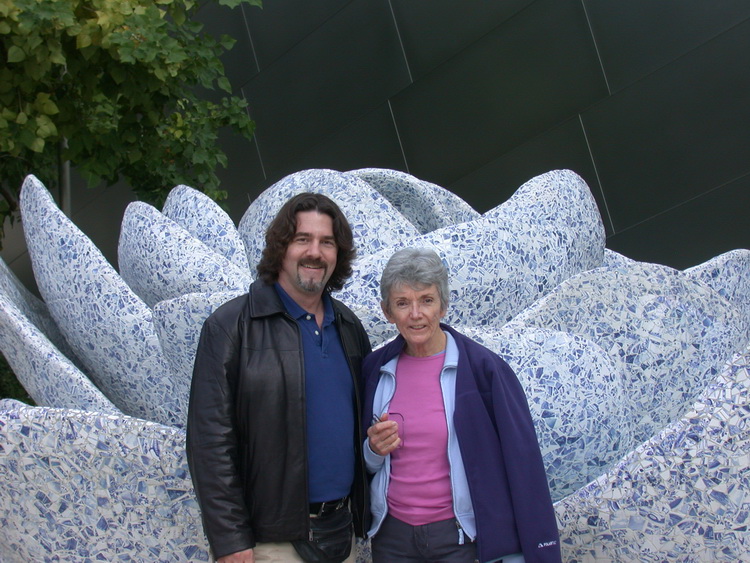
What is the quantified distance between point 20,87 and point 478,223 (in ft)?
13.6

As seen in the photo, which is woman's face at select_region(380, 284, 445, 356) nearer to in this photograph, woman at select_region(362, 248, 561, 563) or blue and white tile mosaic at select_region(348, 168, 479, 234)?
woman at select_region(362, 248, 561, 563)

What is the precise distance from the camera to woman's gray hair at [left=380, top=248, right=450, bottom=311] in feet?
8.50

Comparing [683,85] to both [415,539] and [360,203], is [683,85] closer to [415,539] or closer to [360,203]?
[360,203]

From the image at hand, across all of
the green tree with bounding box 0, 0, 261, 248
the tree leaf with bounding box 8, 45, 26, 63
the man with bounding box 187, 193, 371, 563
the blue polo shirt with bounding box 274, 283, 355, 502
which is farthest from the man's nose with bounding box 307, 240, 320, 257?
the tree leaf with bounding box 8, 45, 26, 63

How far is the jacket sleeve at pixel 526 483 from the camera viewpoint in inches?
93.9

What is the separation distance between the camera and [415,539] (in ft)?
8.05

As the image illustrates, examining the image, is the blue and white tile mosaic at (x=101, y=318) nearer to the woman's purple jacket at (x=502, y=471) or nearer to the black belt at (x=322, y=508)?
the black belt at (x=322, y=508)

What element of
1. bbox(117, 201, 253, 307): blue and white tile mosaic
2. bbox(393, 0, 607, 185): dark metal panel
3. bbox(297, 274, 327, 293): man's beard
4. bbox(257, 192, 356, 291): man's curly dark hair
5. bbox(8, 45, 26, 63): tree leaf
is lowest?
bbox(297, 274, 327, 293): man's beard

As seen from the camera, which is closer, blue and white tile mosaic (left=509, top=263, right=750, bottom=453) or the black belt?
the black belt

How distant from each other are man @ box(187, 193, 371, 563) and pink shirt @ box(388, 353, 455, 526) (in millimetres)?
140

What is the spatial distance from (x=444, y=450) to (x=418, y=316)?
1.19ft

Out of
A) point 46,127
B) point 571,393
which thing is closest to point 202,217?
point 571,393

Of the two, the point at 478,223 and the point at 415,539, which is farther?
the point at 478,223

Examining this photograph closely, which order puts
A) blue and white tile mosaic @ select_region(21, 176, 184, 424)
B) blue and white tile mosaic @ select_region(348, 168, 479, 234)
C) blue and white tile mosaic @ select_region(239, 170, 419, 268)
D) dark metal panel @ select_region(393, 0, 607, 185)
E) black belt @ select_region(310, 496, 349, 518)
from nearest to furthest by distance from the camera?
black belt @ select_region(310, 496, 349, 518) < blue and white tile mosaic @ select_region(21, 176, 184, 424) < blue and white tile mosaic @ select_region(239, 170, 419, 268) < blue and white tile mosaic @ select_region(348, 168, 479, 234) < dark metal panel @ select_region(393, 0, 607, 185)
